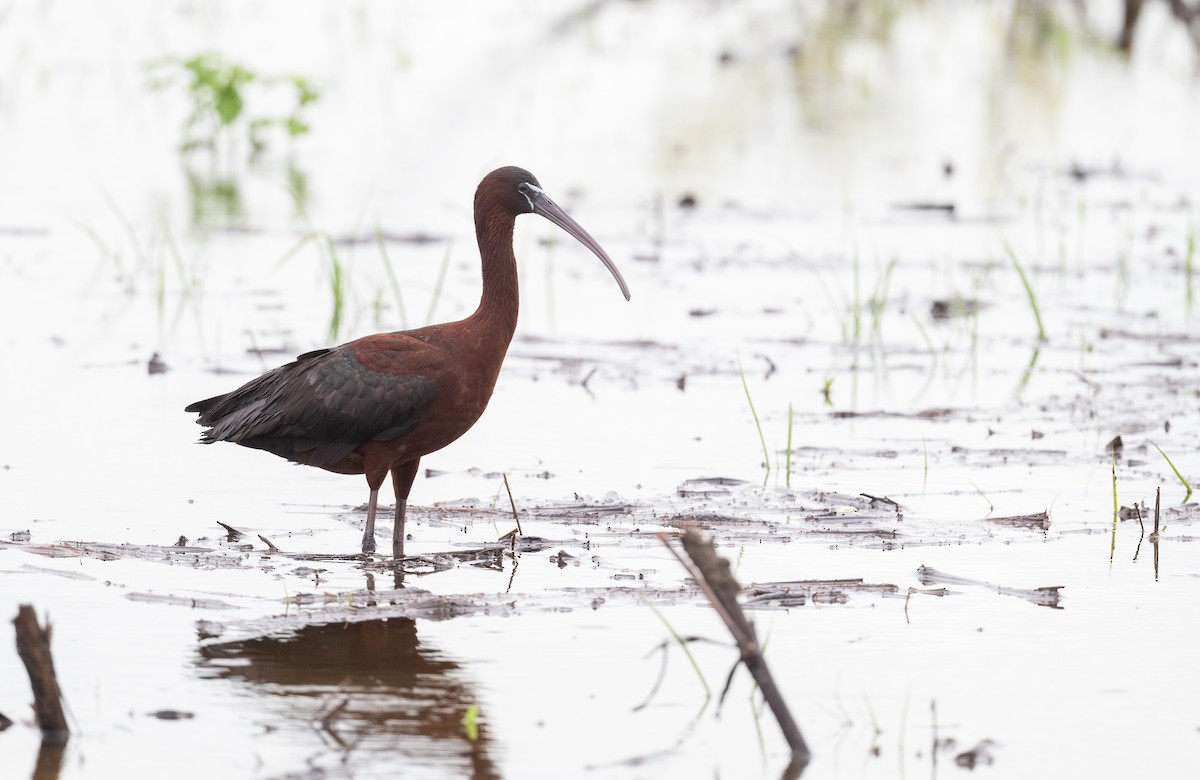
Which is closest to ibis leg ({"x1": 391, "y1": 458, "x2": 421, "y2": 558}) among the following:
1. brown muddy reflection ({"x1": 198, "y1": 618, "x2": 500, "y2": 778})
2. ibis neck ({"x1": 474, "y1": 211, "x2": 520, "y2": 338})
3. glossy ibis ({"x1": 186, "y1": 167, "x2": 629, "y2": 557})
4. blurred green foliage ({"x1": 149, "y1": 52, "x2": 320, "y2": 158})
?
glossy ibis ({"x1": 186, "y1": 167, "x2": 629, "y2": 557})

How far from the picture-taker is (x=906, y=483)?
7293 mm

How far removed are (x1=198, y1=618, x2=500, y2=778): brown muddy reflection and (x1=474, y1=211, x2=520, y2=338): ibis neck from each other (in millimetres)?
1343

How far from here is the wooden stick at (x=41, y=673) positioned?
13.2 ft

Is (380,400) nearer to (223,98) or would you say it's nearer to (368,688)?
(368,688)

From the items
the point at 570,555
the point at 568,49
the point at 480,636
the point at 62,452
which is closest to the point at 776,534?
the point at 570,555

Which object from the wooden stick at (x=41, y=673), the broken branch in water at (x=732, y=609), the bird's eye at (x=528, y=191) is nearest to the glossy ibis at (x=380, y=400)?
the bird's eye at (x=528, y=191)

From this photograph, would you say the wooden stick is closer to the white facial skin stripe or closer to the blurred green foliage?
the white facial skin stripe

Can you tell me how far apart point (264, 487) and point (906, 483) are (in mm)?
2474

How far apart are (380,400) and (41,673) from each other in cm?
218

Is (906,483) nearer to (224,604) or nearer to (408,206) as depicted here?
(224,604)

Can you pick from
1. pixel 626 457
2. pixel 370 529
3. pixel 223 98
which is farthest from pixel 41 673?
pixel 223 98

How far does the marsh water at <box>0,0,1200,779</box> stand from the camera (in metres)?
4.70

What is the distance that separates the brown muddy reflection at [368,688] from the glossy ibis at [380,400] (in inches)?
37.4

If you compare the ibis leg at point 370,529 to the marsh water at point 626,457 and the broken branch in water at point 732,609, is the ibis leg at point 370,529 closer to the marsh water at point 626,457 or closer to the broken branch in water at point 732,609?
the marsh water at point 626,457
